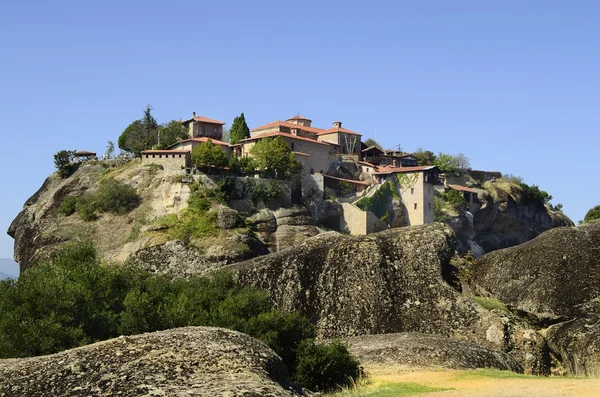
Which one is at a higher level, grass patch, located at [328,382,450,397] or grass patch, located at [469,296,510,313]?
grass patch, located at [469,296,510,313]

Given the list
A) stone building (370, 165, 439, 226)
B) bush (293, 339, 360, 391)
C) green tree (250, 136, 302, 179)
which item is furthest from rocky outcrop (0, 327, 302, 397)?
stone building (370, 165, 439, 226)

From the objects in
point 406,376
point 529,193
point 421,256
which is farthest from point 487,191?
point 406,376

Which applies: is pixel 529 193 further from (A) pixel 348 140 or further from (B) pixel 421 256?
(B) pixel 421 256

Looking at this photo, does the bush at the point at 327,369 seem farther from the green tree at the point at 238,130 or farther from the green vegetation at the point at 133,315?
the green tree at the point at 238,130

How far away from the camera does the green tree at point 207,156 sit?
113562 millimetres

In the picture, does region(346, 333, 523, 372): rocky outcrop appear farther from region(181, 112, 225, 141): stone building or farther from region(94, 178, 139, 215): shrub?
region(181, 112, 225, 141): stone building

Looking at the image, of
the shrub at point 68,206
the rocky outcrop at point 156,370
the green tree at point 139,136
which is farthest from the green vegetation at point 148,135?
the rocky outcrop at point 156,370

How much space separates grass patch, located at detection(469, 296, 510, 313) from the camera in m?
36.2

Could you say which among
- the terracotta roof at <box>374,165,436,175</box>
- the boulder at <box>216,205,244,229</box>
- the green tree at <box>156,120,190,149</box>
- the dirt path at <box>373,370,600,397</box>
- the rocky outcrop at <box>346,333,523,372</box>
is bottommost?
the dirt path at <box>373,370,600,397</box>

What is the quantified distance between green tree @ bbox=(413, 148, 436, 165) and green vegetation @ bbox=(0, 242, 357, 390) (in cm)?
11795

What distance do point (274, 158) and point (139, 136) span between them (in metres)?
25.2

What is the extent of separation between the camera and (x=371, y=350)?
32062 mm

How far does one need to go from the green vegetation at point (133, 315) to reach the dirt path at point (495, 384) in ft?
8.15

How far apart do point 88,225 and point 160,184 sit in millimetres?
10313
